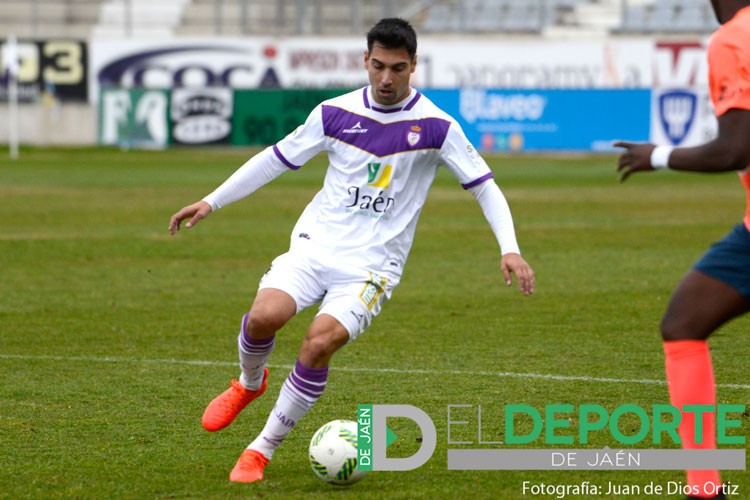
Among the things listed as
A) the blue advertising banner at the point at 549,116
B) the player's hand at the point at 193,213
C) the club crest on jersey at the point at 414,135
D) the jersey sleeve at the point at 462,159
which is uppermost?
the club crest on jersey at the point at 414,135

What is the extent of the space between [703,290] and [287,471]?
6.96 feet

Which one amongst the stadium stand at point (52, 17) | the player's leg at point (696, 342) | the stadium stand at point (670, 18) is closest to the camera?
the player's leg at point (696, 342)

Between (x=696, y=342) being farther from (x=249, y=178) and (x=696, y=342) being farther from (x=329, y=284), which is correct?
(x=249, y=178)

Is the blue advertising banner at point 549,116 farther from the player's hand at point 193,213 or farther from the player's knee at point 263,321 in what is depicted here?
the player's knee at point 263,321

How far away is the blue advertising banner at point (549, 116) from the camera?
33.7 m

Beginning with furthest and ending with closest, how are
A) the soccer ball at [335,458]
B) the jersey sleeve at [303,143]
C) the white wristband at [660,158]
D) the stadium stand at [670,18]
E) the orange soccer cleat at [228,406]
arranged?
the stadium stand at [670,18] → the orange soccer cleat at [228,406] → the jersey sleeve at [303,143] → the soccer ball at [335,458] → the white wristband at [660,158]

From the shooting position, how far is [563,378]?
26.5ft

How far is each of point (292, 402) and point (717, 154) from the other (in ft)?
7.13

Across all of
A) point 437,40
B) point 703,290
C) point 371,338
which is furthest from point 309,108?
point 703,290

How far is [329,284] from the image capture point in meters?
6.04

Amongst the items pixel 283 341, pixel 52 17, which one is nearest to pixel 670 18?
pixel 52 17

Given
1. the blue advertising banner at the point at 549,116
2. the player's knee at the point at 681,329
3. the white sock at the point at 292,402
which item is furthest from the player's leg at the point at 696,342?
the blue advertising banner at the point at 549,116

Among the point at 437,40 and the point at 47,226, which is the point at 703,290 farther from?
the point at 437,40

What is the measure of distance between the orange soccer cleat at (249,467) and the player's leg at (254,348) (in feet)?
1.76
